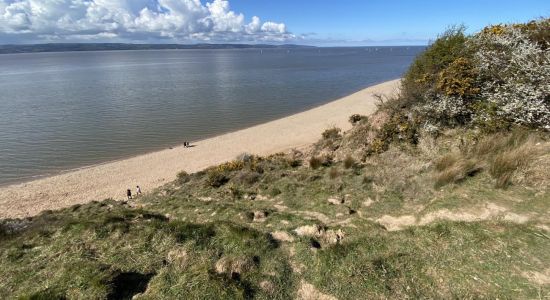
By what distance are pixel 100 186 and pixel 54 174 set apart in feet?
19.4

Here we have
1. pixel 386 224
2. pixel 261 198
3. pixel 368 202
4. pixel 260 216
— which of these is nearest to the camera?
pixel 386 224

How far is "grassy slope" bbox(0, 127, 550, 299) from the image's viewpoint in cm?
554

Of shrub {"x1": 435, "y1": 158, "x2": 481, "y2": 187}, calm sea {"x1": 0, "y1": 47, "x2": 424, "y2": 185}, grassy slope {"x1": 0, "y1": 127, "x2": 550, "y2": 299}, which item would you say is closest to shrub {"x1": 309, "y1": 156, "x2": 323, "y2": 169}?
grassy slope {"x1": 0, "y1": 127, "x2": 550, "y2": 299}

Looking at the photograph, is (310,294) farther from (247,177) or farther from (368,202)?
(247,177)

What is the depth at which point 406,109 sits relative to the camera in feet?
44.9

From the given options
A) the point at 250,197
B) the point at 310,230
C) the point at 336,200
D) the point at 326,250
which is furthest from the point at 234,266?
the point at 250,197

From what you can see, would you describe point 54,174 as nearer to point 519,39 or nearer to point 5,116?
point 5,116

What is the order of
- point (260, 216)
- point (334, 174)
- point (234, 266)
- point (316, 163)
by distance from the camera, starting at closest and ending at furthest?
point (234, 266) → point (260, 216) → point (334, 174) → point (316, 163)

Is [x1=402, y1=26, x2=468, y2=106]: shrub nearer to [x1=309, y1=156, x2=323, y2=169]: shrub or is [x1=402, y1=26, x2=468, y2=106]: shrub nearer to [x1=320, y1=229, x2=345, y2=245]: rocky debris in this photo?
[x1=309, y1=156, x2=323, y2=169]: shrub

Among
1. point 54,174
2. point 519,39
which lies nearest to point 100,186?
point 54,174

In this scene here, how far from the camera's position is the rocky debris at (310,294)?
18.1 ft

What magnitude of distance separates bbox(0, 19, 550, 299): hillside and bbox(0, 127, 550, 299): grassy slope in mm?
30

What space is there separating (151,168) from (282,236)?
20.7 metres

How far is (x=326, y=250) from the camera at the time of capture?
21.6ft
